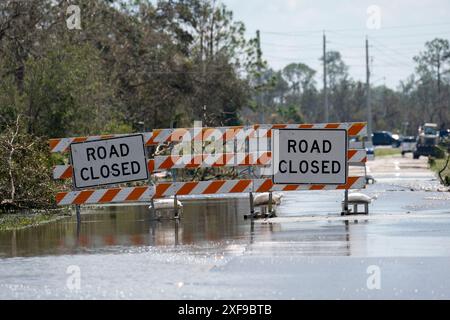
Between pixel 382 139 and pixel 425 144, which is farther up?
pixel 425 144

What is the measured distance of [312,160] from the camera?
64.1 ft

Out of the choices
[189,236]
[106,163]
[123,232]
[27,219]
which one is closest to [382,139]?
[27,219]

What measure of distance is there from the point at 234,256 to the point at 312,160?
19.0ft

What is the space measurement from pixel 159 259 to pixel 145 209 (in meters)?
10.1

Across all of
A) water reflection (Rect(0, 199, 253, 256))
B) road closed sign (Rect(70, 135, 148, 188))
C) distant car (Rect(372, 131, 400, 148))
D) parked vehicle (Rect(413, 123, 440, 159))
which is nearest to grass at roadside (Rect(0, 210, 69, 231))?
water reflection (Rect(0, 199, 253, 256))

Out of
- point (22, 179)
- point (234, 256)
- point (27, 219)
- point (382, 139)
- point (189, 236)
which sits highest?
point (22, 179)

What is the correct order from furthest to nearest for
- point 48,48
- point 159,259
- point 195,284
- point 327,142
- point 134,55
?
point 134,55
point 48,48
point 327,142
point 159,259
point 195,284

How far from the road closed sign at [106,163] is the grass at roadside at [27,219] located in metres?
1.21

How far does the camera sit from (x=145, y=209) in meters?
24.0

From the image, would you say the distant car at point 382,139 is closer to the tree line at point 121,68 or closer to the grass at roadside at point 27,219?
the tree line at point 121,68

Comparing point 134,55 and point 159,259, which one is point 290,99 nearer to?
point 134,55

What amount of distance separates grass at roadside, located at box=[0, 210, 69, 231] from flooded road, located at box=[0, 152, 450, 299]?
14.5 inches

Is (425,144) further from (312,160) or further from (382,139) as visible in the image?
(382,139)

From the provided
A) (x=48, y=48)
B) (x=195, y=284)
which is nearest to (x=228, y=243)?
(x=195, y=284)
